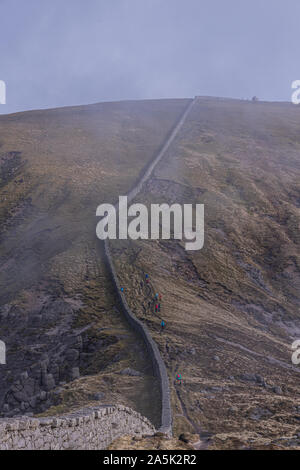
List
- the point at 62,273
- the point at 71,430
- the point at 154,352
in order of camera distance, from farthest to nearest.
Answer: the point at 62,273, the point at 154,352, the point at 71,430

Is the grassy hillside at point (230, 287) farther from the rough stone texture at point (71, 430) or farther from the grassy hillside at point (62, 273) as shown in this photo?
the rough stone texture at point (71, 430)

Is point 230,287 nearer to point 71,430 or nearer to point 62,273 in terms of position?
point 62,273

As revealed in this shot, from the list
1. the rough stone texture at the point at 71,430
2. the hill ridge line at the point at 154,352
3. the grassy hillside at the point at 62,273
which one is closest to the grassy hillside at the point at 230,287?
the hill ridge line at the point at 154,352

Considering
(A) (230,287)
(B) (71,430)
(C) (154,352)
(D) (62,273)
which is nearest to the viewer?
(B) (71,430)

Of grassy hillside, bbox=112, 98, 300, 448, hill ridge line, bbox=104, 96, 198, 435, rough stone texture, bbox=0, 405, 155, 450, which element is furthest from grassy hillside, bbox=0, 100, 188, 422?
rough stone texture, bbox=0, 405, 155, 450

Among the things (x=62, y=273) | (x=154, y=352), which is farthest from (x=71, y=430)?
(x=62, y=273)

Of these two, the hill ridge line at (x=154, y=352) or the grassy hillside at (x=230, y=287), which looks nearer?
the hill ridge line at (x=154, y=352)

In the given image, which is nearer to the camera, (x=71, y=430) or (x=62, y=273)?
(x=71, y=430)

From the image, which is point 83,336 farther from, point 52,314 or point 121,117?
point 121,117
